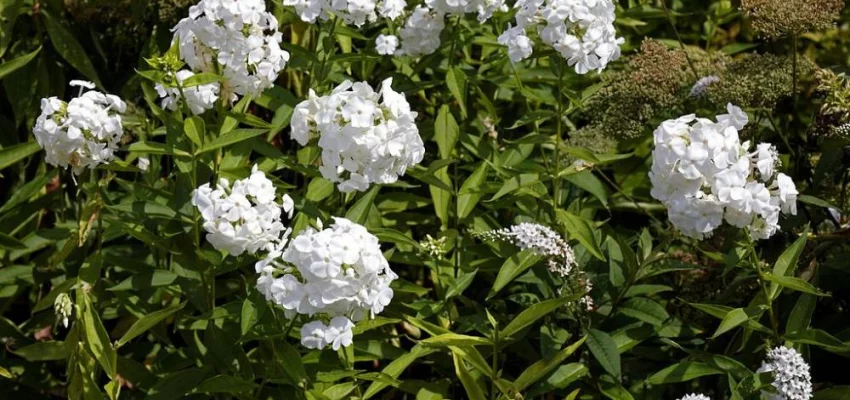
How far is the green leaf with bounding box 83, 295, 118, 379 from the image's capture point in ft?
9.50

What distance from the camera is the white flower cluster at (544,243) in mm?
2951

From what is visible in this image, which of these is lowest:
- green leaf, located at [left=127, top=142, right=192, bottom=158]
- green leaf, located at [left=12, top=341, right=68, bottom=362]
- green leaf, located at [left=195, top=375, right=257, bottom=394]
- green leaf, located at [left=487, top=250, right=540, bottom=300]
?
green leaf, located at [left=12, top=341, right=68, bottom=362]

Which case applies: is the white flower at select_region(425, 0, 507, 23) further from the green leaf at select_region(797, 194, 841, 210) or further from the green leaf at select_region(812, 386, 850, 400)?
the green leaf at select_region(812, 386, 850, 400)

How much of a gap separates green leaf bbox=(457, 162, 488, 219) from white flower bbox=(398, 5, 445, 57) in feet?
1.28

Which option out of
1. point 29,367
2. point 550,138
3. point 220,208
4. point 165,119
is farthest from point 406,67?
point 29,367

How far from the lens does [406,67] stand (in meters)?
3.68

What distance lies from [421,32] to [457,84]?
7.4 inches

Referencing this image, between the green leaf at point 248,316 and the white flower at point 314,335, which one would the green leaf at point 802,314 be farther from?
the green leaf at point 248,316

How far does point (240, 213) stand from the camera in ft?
8.43

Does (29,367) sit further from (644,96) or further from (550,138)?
(644,96)

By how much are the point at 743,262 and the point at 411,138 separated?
91 cm

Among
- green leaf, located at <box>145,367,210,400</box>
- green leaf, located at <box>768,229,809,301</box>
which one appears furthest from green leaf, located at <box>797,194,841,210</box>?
green leaf, located at <box>145,367,210,400</box>

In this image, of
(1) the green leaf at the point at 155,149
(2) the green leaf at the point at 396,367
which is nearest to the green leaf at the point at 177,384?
(2) the green leaf at the point at 396,367

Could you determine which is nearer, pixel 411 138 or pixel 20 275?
pixel 411 138
